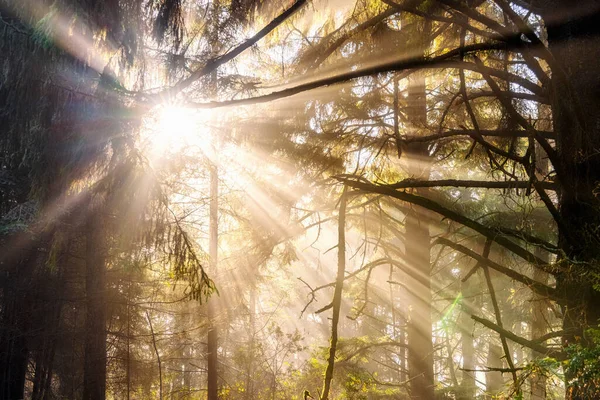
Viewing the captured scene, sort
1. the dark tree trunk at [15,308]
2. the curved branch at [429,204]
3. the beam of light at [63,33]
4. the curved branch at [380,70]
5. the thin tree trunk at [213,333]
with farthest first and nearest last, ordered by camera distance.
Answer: the dark tree trunk at [15,308], the thin tree trunk at [213,333], the beam of light at [63,33], the curved branch at [380,70], the curved branch at [429,204]

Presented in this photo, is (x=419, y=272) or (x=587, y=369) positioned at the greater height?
(x=419, y=272)

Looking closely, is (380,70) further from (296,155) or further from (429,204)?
(296,155)

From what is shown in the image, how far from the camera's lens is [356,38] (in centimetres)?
473

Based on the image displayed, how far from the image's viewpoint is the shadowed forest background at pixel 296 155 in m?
2.45

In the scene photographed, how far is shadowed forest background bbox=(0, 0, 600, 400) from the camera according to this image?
2447 millimetres

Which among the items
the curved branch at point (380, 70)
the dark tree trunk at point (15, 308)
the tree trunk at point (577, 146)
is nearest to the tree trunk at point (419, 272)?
the tree trunk at point (577, 146)

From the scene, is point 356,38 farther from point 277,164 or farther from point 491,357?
point 491,357

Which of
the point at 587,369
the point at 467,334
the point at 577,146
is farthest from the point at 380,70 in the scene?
the point at 467,334

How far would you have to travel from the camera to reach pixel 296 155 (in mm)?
6102

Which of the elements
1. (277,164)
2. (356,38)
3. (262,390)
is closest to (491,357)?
(262,390)

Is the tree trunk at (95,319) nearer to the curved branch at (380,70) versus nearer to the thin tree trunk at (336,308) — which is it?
the curved branch at (380,70)

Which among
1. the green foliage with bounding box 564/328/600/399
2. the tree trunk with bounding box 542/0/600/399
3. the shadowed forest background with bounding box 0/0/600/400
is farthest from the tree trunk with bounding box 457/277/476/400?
the green foliage with bounding box 564/328/600/399

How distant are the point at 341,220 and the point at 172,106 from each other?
1.39 m

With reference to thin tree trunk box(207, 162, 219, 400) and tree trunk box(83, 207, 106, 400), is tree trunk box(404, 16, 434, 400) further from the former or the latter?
tree trunk box(83, 207, 106, 400)
